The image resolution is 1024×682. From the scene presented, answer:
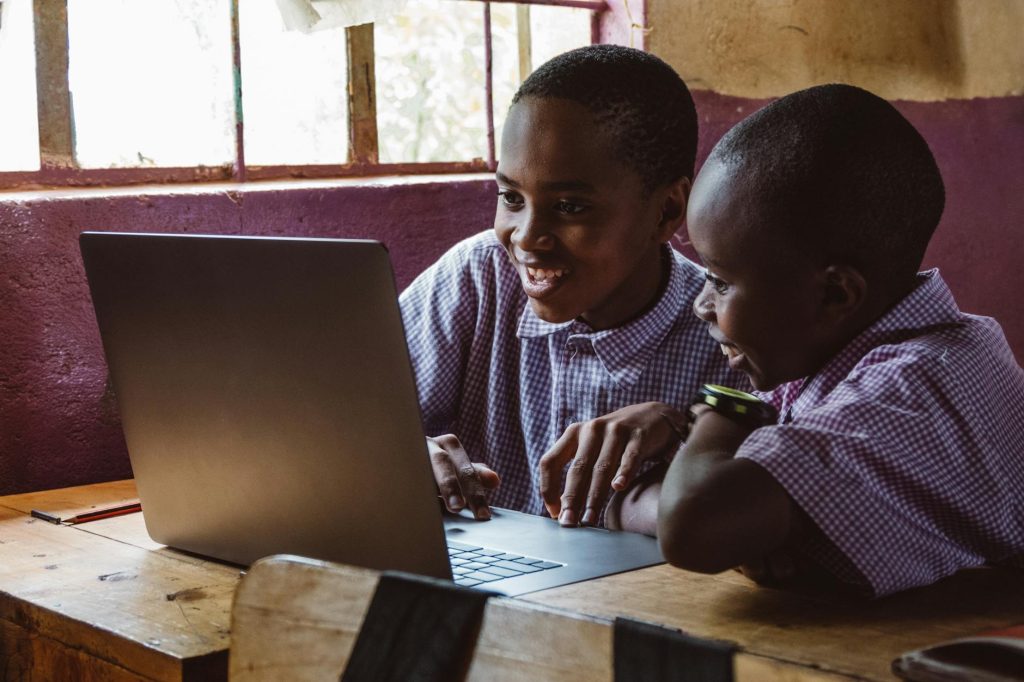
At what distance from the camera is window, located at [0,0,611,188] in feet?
6.38

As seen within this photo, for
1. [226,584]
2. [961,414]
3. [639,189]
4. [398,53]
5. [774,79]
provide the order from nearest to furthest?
[961,414]
[226,584]
[639,189]
[398,53]
[774,79]

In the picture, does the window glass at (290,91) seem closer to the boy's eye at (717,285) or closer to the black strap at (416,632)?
the boy's eye at (717,285)

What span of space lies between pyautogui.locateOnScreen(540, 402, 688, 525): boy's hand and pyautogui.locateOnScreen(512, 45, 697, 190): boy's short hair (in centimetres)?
42

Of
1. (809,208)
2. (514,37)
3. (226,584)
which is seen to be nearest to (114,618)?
(226,584)

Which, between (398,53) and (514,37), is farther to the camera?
(514,37)

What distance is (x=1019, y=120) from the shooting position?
10.5 ft

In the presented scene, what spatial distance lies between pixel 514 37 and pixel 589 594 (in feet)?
5.25

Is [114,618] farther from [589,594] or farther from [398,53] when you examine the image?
[398,53]

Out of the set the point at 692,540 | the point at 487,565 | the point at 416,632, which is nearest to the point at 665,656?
the point at 416,632

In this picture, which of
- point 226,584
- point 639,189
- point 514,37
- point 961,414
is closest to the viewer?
point 961,414

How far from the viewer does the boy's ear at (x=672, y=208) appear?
67.4 inches

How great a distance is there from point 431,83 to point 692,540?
1526mm

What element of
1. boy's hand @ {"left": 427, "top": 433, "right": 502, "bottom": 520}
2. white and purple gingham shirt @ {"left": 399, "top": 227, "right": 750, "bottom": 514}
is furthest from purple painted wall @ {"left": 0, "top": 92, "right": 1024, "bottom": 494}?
boy's hand @ {"left": 427, "top": 433, "right": 502, "bottom": 520}

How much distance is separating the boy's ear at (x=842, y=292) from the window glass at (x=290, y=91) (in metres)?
1.25
